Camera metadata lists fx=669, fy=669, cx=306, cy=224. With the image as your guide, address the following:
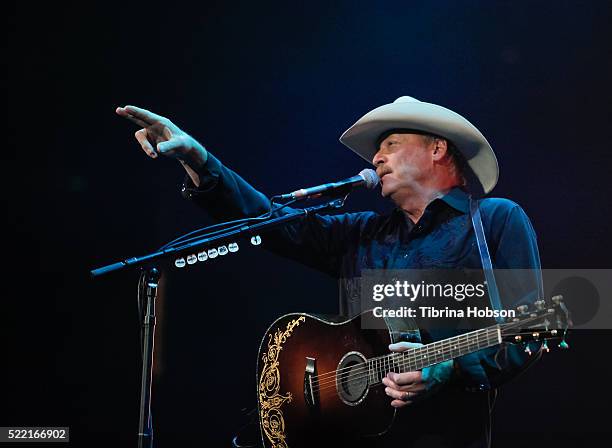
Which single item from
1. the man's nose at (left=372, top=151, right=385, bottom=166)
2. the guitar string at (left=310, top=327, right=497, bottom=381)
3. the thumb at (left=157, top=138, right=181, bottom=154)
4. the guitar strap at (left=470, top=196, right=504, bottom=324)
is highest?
the man's nose at (left=372, top=151, right=385, bottom=166)

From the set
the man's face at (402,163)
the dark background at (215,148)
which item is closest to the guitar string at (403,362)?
the man's face at (402,163)

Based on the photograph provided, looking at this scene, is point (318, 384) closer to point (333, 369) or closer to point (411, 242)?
point (333, 369)

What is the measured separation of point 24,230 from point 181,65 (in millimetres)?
1156

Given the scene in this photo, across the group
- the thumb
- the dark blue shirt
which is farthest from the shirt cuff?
the thumb

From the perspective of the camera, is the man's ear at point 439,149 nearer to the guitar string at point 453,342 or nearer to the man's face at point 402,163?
the man's face at point 402,163

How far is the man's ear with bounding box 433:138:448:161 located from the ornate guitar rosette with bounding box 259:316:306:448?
2.71 feet

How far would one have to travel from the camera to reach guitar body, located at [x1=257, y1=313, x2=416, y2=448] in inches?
88.1

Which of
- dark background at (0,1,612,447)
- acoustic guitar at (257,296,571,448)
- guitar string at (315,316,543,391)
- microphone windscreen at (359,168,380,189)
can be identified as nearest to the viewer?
guitar string at (315,316,543,391)

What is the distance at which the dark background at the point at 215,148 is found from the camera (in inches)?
113

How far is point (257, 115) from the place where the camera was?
3.38m

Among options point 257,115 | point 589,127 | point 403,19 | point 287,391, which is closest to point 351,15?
point 403,19

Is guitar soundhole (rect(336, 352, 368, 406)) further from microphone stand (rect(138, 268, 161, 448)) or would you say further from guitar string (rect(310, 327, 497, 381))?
microphone stand (rect(138, 268, 161, 448))

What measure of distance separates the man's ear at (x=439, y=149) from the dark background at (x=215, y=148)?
1.24 ft

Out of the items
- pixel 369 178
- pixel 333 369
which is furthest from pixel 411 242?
pixel 333 369
